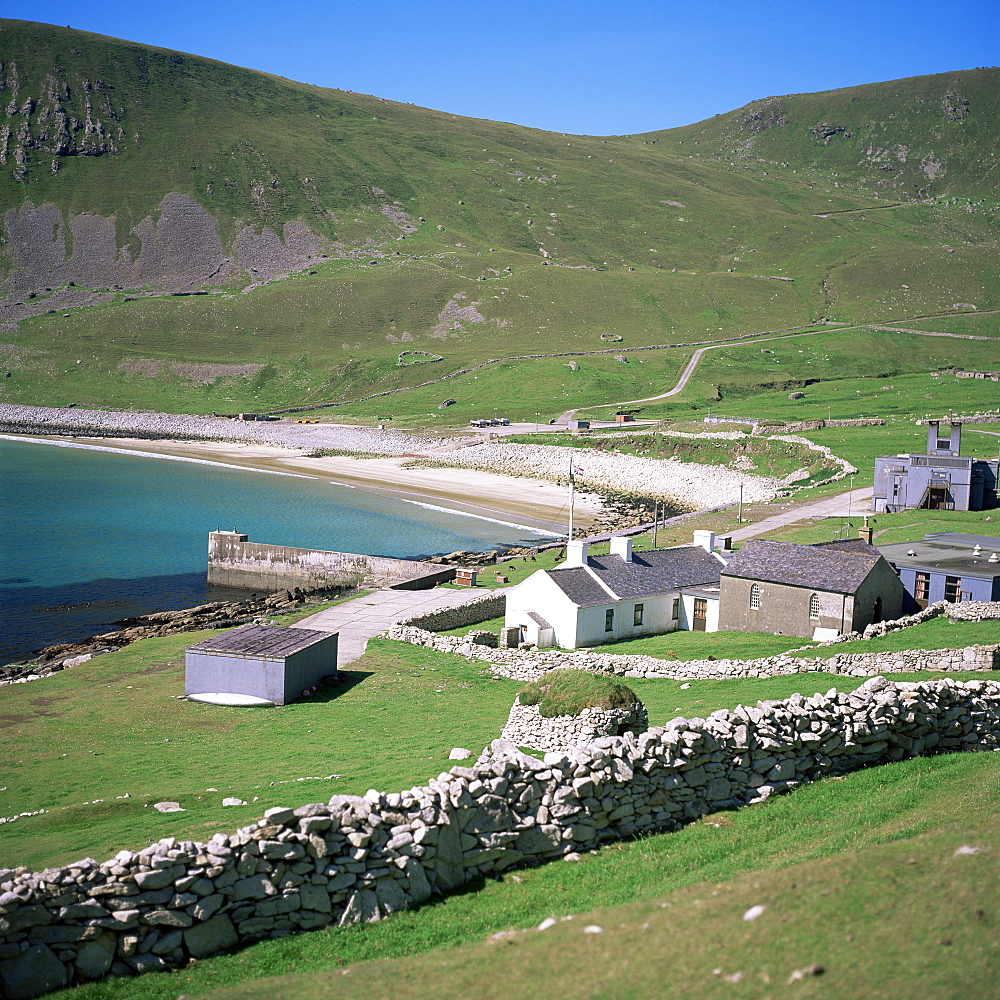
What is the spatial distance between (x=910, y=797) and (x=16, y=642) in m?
49.1

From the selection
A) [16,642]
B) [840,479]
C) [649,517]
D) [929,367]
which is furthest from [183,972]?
[929,367]

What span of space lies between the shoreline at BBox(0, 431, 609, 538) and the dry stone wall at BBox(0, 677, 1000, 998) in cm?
6853

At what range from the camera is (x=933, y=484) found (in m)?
69.1

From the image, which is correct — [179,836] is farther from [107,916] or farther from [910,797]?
[910,797]

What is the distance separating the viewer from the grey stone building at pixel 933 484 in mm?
67938

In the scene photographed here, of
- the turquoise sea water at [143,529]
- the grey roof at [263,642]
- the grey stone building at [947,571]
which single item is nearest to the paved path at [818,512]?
the grey stone building at [947,571]

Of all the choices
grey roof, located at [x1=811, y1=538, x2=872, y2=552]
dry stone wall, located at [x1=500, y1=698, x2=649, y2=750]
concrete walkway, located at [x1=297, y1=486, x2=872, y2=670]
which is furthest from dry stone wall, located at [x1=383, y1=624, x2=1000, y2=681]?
grey roof, located at [x1=811, y1=538, x2=872, y2=552]

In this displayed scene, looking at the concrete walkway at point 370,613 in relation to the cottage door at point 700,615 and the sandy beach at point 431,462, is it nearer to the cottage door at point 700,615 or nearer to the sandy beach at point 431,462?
the cottage door at point 700,615

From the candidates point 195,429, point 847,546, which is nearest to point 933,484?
point 847,546

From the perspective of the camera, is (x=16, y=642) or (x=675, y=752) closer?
(x=675, y=752)

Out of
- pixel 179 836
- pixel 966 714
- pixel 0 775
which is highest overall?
pixel 966 714

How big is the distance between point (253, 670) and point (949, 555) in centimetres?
3325

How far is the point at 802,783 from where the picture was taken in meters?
15.6

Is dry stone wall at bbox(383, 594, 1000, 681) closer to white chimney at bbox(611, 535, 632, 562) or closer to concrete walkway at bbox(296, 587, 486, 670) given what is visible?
concrete walkway at bbox(296, 587, 486, 670)
